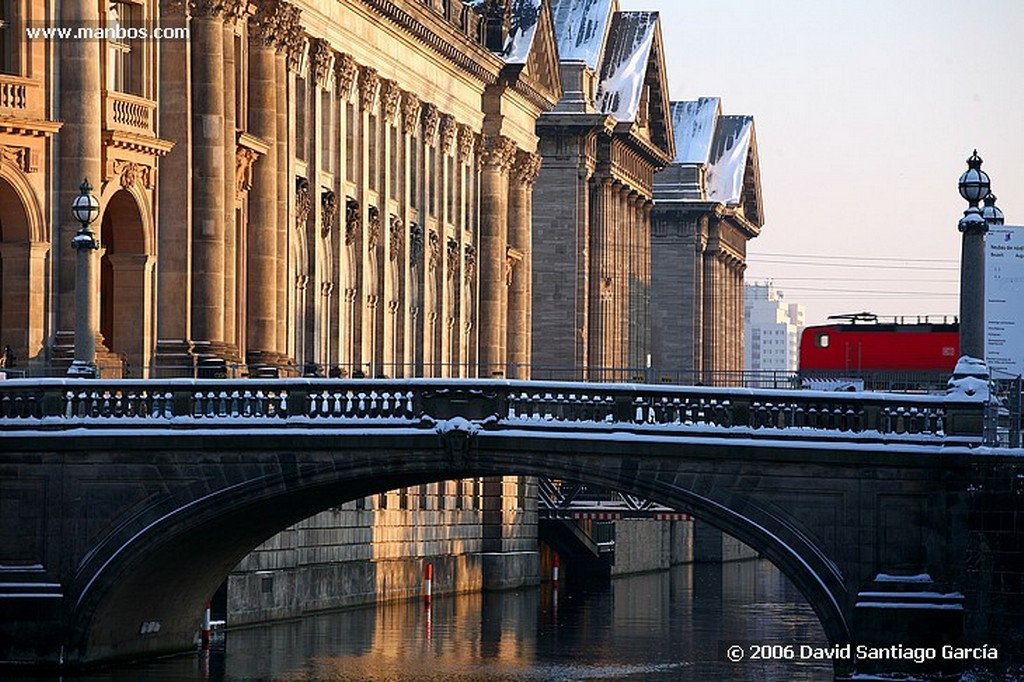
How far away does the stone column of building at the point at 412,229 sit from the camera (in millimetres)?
92625

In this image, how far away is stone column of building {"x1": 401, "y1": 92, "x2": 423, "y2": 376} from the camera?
92.6m

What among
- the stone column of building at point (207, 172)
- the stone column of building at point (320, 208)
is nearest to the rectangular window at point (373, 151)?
the stone column of building at point (320, 208)

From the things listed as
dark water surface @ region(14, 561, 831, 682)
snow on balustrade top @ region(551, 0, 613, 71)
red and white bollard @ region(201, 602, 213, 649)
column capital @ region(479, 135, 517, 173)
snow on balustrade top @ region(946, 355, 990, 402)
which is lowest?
dark water surface @ region(14, 561, 831, 682)

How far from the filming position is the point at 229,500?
2084 inches

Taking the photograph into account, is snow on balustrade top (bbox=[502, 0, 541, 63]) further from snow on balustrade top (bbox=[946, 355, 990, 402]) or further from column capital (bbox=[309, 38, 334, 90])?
snow on balustrade top (bbox=[946, 355, 990, 402])

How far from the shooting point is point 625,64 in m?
136

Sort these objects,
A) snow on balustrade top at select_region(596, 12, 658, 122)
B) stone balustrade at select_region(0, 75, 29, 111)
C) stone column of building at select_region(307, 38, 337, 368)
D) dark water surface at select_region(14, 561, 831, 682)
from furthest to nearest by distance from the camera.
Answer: snow on balustrade top at select_region(596, 12, 658, 122) → stone column of building at select_region(307, 38, 337, 368) → stone balustrade at select_region(0, 75, 29, 111) → dark water surface at select_region(14, 561, 831, 682)

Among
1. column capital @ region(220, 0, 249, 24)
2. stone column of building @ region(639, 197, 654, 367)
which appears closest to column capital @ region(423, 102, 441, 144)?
column capital @ region(220, 0, 249, 24)

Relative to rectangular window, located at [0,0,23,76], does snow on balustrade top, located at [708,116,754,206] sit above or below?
above

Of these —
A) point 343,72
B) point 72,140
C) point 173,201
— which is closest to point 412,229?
point 343,72

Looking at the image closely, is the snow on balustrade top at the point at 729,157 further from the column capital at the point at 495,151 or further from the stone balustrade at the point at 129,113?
the stone balustrade at the point at 129,113

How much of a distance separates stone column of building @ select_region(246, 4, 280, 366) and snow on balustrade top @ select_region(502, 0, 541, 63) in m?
33.8

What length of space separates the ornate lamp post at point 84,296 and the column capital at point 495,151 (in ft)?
166

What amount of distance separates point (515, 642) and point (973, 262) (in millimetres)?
22187
